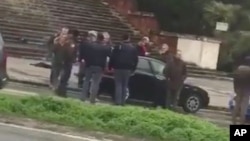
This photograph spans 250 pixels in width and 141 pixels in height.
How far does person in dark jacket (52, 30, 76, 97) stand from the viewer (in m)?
18.2

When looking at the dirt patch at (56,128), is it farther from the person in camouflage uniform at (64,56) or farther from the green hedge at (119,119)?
the person in camouflage uniform at (64,56)

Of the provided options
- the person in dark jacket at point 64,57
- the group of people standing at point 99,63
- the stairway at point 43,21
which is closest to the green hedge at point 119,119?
the group of people standing at point 99,63

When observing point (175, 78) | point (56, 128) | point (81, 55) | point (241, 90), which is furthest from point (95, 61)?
point (56, 128)

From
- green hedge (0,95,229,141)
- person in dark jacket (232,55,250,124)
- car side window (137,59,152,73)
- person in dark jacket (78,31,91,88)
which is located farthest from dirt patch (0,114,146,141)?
car side window (137,59,152,73)

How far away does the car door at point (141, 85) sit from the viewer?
18594 millimetres

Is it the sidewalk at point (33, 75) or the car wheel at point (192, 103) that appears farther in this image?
the sidewalk at point (33, 75)

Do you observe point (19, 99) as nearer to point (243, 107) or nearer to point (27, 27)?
point (243, 107)

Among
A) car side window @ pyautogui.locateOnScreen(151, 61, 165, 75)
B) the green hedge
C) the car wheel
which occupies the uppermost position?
car side window @ pyautogui.locateOnScreen(151, 61, 165, 75)

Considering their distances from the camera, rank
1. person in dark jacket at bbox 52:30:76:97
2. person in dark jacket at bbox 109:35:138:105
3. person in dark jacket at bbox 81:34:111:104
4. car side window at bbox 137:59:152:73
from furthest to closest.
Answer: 1. car side window at bbox 137:59:152:73
2. person in dark jacket at bbox 52:30:76:97
3. person in dark jacket at bbox 109:35:138:105
4. person in dark jacket at bbox 81:34:111:104

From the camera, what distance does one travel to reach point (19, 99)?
1352cm

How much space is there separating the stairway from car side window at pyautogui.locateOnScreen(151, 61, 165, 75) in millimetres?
12938

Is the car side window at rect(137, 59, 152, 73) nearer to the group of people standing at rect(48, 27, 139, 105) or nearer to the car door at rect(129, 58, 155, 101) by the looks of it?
the car door at rect(129, 58, 155, 101)

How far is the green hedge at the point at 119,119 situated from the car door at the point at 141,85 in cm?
554

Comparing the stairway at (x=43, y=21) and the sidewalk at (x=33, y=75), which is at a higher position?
the stairway at (x=43, y=21)
